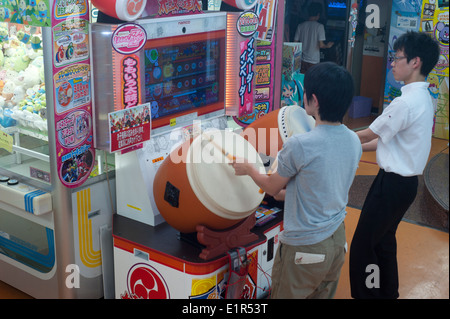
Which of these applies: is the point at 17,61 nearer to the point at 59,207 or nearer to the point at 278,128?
the point at 59,207

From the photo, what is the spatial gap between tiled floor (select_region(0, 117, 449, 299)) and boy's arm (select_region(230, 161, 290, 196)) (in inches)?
58.1

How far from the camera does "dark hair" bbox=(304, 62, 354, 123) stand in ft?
7.13

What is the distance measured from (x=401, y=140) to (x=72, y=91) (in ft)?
5.78

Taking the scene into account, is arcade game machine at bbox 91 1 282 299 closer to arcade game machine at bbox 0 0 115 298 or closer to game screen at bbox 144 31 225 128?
game screen at bbox 144 31 225 128

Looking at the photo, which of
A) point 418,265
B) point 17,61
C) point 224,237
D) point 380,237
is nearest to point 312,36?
point 418,265

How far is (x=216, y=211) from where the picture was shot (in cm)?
267

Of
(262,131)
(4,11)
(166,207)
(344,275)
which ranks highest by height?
(4,11)

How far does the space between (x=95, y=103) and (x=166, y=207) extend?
2.18ft

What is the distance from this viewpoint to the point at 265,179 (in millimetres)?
2348

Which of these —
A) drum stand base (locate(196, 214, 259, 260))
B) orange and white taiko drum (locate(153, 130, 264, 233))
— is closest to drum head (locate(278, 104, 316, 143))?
orange and white taiko drum (locate(153, 130, 264, 233))

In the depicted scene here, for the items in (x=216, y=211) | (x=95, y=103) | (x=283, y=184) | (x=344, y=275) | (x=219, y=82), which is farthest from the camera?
(x=344, y=275)

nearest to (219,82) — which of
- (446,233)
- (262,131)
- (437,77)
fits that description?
(262,131)

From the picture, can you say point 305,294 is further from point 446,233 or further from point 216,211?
point 446,233

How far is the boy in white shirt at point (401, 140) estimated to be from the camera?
292 cm
